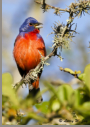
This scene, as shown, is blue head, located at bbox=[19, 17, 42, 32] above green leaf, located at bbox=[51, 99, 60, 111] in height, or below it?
above

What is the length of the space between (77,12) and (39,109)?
1261mm

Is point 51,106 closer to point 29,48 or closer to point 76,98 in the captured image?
point 76,98

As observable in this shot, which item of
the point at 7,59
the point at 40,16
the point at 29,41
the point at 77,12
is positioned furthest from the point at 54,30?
the point at 40,16

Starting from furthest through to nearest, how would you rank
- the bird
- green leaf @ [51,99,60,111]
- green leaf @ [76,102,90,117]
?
1. the bird
2. green leaf @ [51,99,60,111]
3. green leaf @ [76,102,90,117]

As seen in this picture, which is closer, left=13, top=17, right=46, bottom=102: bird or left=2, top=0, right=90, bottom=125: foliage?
left=2, top=0, right=90, bottom=125: foliage

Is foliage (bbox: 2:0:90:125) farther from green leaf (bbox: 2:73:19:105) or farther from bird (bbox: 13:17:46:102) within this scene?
bird (bbox: 13:17:46:102)

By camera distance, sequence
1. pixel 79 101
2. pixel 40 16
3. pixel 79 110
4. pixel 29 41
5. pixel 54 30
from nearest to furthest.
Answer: pixel 79 110, pixel 79 101, pixel 54 30, pixel 29 41, pixel 40 16

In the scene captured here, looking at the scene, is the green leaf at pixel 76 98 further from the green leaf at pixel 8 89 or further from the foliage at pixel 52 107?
the green leaf at pixel 8 89

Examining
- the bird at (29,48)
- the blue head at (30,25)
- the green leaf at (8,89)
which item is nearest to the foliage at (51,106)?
the green leaf at (8,89)

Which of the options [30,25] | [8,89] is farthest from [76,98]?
[30,25]

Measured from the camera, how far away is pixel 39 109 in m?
1.03

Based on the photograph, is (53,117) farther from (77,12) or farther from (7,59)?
(7,59)

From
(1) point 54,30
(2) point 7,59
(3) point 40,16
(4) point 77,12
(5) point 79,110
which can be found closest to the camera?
(5) point 79,110

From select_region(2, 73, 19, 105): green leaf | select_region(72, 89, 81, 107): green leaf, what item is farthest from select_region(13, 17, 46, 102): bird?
select_region(72, 89, 81, 107): green leaf
